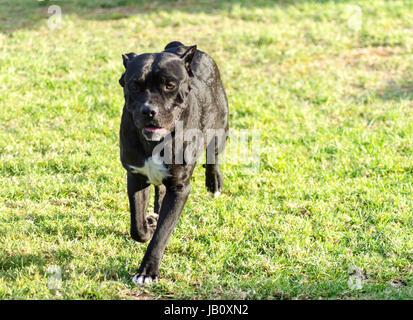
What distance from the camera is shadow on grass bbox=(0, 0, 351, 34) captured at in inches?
449

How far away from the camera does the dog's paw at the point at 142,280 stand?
4102 mm

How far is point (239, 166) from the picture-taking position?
6.40m

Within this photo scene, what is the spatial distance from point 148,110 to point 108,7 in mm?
8903

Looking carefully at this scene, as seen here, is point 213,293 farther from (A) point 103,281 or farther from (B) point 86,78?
(B) point 86,78

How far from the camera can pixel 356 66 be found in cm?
939

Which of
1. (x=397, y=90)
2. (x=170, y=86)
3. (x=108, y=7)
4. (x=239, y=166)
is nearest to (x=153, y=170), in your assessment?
(x=170, y=86)

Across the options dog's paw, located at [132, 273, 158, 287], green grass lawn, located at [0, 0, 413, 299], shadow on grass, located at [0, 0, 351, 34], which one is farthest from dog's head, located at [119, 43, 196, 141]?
A: shadow on grass, located at [0, 0, 351, 34]

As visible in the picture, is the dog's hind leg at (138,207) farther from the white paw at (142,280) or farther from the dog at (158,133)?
the white paw at (142,280)

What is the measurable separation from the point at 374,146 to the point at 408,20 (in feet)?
17.6

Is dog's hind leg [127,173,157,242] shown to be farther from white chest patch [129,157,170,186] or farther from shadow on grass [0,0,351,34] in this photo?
shadow on grass [0,0,351,34]

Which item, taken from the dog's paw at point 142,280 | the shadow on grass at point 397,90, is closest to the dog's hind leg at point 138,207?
the dog's paw at point 142,280

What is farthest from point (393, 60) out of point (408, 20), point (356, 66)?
point (408, 20)

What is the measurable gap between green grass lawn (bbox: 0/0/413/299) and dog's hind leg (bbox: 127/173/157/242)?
0.18 meters

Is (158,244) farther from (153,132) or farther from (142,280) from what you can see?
(153,132)
